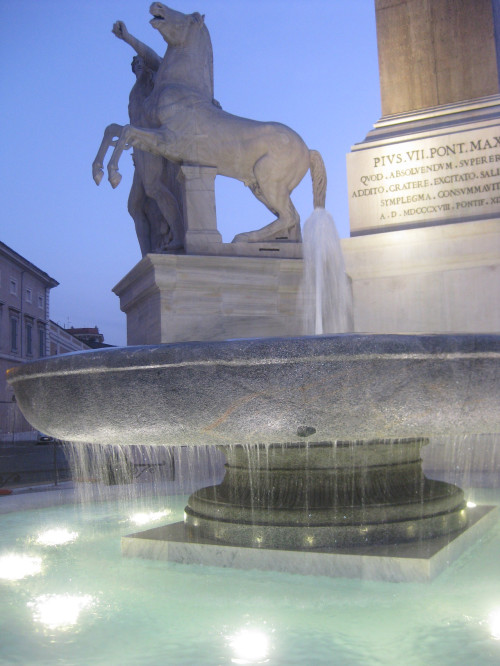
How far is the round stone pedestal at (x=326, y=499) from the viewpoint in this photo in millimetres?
2662

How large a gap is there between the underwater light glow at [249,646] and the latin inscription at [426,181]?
14.4ft

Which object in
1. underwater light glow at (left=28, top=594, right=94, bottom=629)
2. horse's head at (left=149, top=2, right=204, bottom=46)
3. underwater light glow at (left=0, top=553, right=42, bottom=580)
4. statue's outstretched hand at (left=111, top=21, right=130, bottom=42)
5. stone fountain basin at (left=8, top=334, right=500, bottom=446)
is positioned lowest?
underwater light glow at (left=0, top=553, right=42, bottom=580)

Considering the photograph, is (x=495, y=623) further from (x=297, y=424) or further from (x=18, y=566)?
(x=18, y=566)

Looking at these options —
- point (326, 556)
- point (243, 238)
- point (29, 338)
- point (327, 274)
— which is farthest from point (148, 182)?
point (29, 338)

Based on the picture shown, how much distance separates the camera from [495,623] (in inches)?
75.8

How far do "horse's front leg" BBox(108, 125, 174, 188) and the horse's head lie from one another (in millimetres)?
1126

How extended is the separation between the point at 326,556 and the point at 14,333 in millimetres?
44705

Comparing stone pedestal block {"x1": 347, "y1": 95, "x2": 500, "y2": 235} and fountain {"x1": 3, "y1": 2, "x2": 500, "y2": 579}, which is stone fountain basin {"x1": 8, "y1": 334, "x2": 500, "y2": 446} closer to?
fountain {"x1": 3, "y1": 2, "x2": 500, "y2": 579}

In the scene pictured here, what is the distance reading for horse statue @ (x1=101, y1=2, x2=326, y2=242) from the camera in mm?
7391

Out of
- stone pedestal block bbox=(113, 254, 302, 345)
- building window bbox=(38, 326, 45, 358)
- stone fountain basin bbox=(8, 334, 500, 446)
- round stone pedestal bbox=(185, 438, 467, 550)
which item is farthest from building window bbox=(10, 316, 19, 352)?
stone fountain basin bbox=(8, 334, 500, 446)

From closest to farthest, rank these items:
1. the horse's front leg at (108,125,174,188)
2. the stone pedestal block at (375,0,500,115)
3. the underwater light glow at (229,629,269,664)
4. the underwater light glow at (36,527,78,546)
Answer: the underwater light glow at (229,629,269,664) → the underwater light glow at (36,527,78,546) → the stone pedestal block at (375,0,500,115) → the horse's front leg at (108,125,174,188)

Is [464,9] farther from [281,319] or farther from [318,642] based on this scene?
[318,642]

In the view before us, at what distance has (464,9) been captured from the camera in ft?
20.3

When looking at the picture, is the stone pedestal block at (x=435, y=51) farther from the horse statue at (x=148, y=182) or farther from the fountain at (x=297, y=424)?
the fountain at (x=297, y=424)
